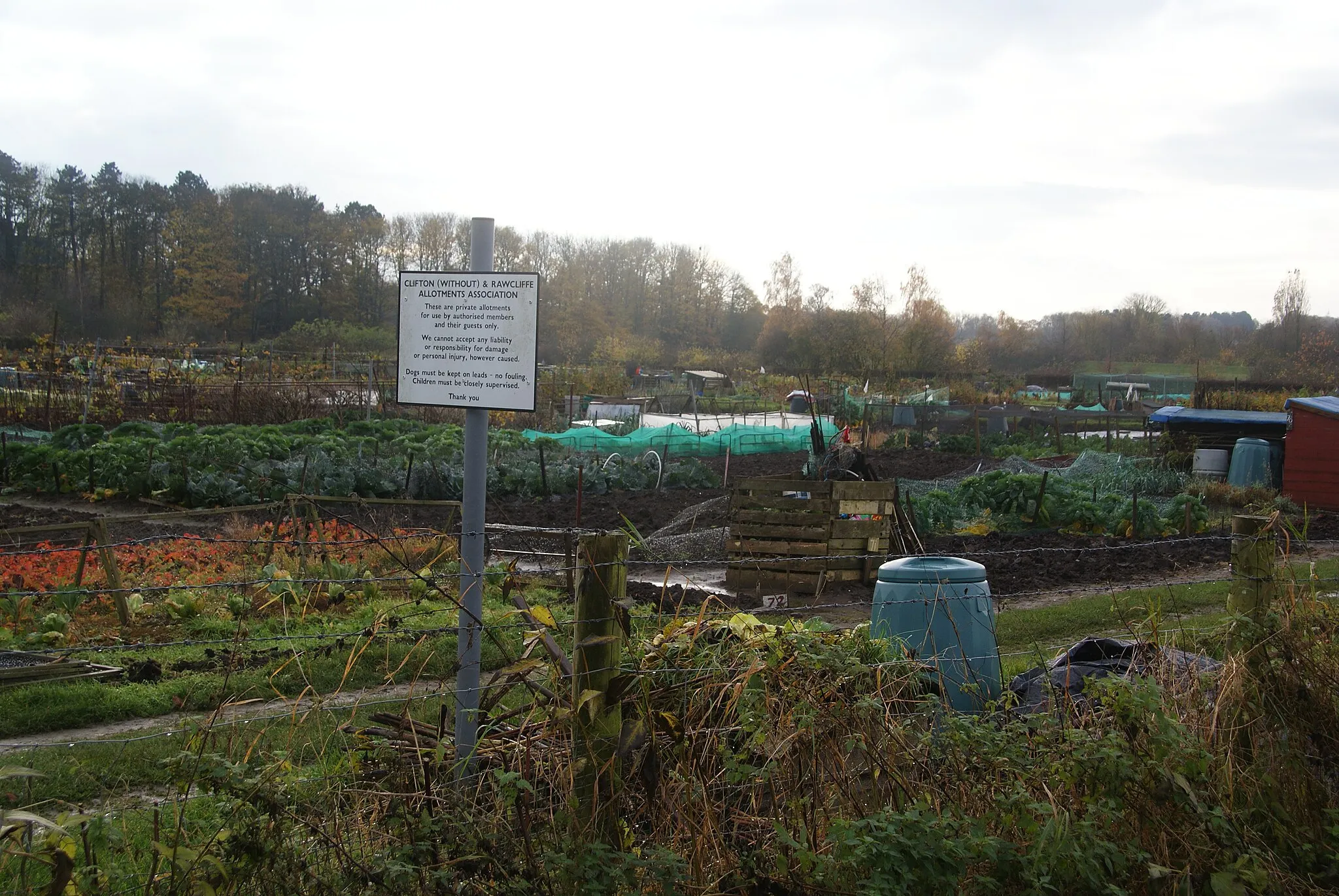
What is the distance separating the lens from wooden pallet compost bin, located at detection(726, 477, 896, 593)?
12141mm

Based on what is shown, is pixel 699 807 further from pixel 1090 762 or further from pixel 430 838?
pixel 1090 762

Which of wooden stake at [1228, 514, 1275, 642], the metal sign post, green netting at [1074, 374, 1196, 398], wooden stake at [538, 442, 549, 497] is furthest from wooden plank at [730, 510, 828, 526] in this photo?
green netting at [1074, 374, 1196, 398]

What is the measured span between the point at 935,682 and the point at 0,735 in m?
5.66

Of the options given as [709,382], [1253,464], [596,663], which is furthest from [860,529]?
[709,382]

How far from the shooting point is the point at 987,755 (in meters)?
3.57

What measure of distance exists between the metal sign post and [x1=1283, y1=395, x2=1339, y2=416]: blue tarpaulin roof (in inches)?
776

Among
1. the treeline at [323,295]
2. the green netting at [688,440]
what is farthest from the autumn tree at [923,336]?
the green netting at [688,440]

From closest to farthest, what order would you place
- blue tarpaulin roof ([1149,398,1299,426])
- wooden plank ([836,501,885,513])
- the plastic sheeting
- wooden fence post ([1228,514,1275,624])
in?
1. the plastic sheeting
2. wooden fence post ([1228,514,1275,624])
3. wooden plank ([836,501,885,513])
4. blue tarpaulin roof ([1149,398,1299,426])

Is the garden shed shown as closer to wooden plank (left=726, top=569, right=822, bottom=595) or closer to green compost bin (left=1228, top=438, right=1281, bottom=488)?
green compost bin (left=1228, top=438, right=1281, bottom=488)

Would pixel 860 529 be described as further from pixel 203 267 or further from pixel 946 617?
pixel 203 267

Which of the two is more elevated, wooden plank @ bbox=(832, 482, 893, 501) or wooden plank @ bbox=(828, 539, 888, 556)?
wooden plank @ bbox=(832, 482, 893, 501)

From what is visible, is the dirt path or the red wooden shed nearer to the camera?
the dirt path

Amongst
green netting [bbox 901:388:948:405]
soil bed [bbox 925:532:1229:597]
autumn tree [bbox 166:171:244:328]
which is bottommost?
soil bed [bbox 925:532:1229:597]

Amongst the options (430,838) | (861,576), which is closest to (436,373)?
(430,838)
